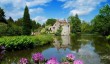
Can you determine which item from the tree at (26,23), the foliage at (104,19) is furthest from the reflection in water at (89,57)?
the foliage at (104,19)

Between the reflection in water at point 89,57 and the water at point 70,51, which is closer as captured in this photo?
the reflection in water at point 89,57

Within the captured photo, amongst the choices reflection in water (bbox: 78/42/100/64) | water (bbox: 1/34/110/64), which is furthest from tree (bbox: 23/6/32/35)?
reflection in water (bbox: 78/42/100/64)

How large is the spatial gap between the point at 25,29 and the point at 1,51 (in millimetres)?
48980

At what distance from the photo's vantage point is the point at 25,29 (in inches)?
2041

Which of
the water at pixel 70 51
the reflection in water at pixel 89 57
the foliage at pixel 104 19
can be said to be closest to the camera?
the reflection in water at pixel 89 57

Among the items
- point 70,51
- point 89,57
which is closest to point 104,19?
point 70,51

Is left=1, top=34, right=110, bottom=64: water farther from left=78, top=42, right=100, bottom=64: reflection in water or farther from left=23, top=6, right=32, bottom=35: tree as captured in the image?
left=23, top=6, right=32, bottom=35: tree

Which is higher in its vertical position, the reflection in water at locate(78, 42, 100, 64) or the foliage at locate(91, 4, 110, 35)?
the foliage at locate(91, 4, 110, 35)

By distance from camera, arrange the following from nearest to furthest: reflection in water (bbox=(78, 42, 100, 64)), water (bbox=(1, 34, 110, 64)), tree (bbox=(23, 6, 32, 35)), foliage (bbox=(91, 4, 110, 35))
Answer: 1. reflection in water (bbox=(78, 42, 100, 64))
2. water (bbox=(1, 34, 110, 64))
3. tree (bbox=(23, 6, 32, 35))
4. foliage (bbox=(91, 4, 110, 35))

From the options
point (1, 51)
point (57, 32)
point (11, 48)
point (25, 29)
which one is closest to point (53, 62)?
point (1, 51)

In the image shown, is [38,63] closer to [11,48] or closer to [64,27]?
[11,48]

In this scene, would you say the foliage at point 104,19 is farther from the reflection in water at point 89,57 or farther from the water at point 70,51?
the reflection in water at point 89,57

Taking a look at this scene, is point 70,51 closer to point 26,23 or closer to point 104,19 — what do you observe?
point 26,23

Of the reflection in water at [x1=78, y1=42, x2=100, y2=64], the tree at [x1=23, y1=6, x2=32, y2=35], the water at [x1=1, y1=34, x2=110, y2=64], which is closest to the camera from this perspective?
the reflection in water at [x1=78, y1=42, x2=100, y2=64]
